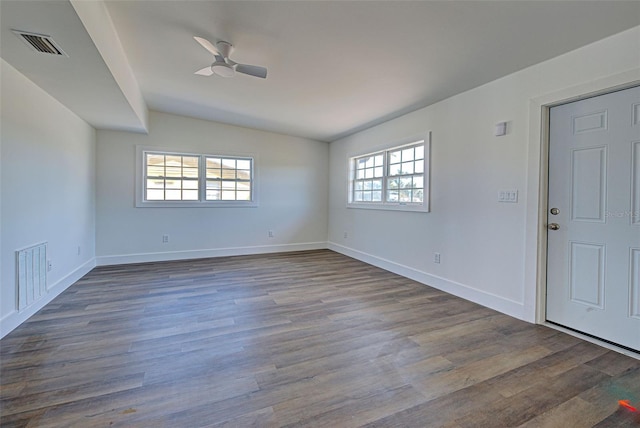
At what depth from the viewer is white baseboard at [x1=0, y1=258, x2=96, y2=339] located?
95.5 inches

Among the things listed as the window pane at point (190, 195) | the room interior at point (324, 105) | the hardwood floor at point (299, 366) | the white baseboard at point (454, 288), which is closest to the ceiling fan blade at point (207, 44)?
the room interior at point (324, 105)

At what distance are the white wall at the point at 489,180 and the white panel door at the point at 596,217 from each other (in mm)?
154

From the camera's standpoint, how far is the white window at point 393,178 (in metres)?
4.10

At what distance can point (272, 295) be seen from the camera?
3451 millimetres

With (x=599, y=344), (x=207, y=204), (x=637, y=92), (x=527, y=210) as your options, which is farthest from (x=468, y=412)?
(x=207, y=204)

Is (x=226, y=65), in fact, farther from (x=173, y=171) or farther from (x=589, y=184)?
(x=589, y=184)

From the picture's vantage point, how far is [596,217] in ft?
7.82

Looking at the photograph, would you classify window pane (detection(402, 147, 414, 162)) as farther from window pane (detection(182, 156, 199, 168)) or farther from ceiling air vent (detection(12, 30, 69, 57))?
ceiling air vent (detection(12, 30, 69, 57))

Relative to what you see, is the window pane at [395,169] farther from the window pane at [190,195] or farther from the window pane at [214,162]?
the window pane at [190,195]

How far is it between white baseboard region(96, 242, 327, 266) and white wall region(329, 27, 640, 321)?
2351 mm

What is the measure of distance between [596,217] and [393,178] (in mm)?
2609

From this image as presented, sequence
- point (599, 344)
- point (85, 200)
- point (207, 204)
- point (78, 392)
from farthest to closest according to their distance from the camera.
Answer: point (207, 204), point (85, 200), point (599, 344), point (78, 392)

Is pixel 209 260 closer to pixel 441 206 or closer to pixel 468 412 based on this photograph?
pixel 441 206

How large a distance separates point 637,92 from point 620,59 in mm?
275
